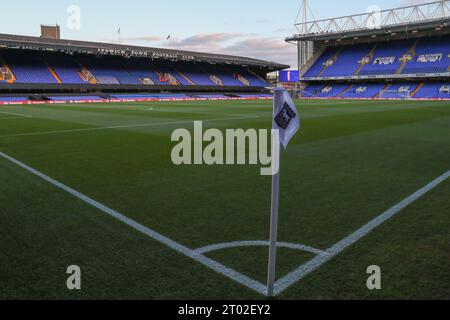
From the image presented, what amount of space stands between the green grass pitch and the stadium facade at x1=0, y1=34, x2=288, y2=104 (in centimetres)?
4276

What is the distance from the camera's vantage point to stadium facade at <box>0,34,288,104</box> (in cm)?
4983

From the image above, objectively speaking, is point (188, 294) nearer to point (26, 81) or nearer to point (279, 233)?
point (279, 233)

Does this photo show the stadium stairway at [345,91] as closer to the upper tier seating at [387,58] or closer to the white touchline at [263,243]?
the upper tier seating at [387,58]

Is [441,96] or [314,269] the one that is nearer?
[314,269]

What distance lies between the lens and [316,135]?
43.8 ft

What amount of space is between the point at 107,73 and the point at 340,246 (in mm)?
59740

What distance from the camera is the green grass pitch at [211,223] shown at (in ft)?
11.0

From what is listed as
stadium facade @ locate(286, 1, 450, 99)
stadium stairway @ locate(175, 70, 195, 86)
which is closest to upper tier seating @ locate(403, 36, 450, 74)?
stadium facade @ locate(286, 1, 450, 99)

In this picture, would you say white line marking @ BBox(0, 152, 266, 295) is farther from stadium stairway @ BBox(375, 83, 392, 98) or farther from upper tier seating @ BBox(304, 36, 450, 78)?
stadium stairway @ BBox(375, 83, 392, 98)

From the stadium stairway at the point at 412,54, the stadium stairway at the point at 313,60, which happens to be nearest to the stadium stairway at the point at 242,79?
the stadium stairway at the point at 313,60

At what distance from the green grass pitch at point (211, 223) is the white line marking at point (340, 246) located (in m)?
0.07

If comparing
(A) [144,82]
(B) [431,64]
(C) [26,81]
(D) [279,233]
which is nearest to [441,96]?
(B) [431,64]
